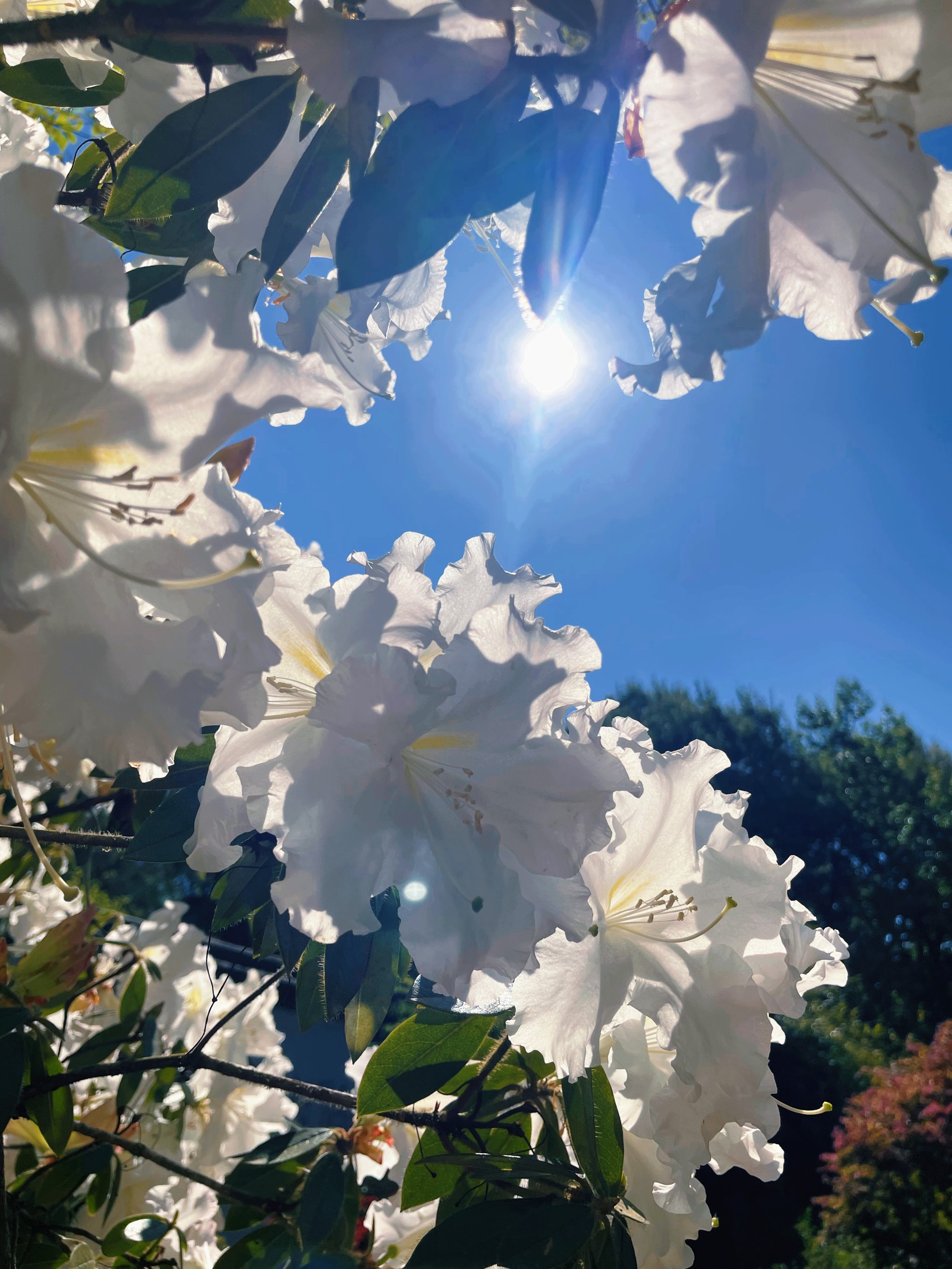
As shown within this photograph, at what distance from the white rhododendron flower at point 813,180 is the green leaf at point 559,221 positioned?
55 mm

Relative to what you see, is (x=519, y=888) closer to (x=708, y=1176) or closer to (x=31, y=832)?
(x=31, y=832)

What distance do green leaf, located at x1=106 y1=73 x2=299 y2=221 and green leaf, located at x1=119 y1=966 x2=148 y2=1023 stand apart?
1.91 m

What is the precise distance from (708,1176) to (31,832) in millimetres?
12210

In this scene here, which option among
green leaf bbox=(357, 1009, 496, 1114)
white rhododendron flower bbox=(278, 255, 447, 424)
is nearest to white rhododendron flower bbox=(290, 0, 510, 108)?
white rhododendron flower bbox=(278, 255, 447, 424)

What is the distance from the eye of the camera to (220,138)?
2.62ft

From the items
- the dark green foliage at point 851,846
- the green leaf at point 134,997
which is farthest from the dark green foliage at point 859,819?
the green leaf at point 134,997

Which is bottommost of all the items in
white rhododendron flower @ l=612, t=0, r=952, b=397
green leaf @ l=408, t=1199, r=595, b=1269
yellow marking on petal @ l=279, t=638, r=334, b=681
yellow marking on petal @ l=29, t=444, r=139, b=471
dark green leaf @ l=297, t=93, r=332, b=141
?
green leaf @ l=408, t=1199, r=595, b=1269

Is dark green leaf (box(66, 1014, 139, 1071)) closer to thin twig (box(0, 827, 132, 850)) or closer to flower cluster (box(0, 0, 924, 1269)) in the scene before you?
flower cluster (box(0, 0, 924, 1269))

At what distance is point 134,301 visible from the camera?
94 cm

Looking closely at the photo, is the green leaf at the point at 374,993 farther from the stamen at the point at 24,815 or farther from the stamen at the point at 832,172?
the stamen at the point at 832,172

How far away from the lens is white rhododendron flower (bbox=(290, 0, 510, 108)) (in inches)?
23.6

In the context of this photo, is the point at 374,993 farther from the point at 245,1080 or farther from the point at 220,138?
the point at 220,138

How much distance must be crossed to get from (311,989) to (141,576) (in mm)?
639

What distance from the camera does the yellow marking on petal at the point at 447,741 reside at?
0.87 metres
